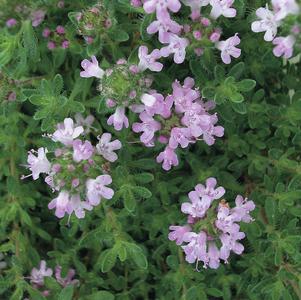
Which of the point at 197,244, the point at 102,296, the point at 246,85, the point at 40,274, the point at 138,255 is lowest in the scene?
the point at 40,274

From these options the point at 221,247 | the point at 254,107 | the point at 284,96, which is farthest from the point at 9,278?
the point at 284,96

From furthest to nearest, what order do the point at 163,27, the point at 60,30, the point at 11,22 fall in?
the point at 60,30 → the point at 11,22 → the point at 163,27

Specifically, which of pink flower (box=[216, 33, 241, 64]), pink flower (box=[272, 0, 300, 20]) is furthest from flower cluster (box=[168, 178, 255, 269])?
pink flower (box=[272, 0, 300, 20])

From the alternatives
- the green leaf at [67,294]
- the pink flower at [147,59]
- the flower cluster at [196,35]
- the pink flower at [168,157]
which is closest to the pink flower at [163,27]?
the flower cluster at [196,35]

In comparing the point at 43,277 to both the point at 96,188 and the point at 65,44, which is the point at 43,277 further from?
the point at 65,44

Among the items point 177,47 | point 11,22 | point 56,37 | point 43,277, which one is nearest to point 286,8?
point 177,47

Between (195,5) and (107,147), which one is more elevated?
(195,5)
